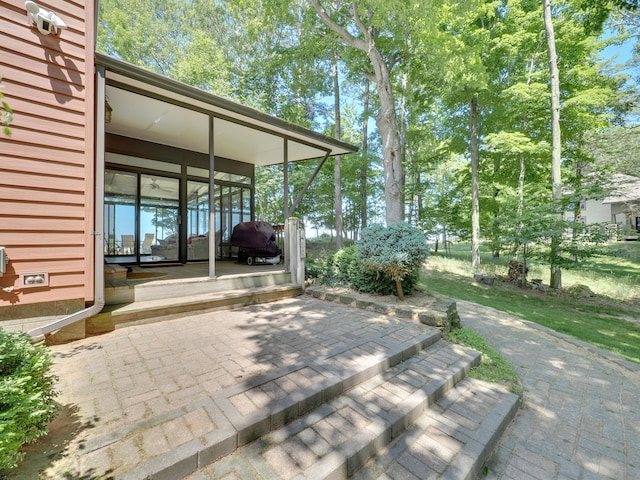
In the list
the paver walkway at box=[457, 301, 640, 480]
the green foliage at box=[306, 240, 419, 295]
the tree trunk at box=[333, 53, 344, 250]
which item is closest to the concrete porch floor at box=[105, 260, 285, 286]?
the green foliage at box=[306, 240, 419, 295]

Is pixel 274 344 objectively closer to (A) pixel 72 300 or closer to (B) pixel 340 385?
(B) pixel 340 385

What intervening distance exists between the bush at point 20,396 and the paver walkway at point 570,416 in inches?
105

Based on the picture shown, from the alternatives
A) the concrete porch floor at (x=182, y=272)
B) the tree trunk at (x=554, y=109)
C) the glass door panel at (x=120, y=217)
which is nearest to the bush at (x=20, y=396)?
the concrete porch floor at (x=182, y=272)

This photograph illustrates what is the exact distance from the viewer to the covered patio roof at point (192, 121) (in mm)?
3699

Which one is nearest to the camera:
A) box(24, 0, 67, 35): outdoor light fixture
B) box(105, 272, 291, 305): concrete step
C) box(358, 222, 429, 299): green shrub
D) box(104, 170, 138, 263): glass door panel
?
box(24, 0, 67, 35): outdoor light fixture

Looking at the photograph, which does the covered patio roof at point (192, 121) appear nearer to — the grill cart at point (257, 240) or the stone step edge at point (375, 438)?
the grill cart at point (257, 240)

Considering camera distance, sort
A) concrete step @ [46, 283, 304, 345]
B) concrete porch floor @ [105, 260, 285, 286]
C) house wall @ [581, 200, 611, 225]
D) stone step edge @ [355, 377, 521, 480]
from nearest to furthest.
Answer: stone step edge @ [355, 377, 521, 480] < concrete step @ [46, 283, 304, 345] < concrete porch floor @ [105, 260, 285, 286] < house wall @ [581, 200, 611, 225]

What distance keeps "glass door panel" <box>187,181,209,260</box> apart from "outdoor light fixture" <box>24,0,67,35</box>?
449cm

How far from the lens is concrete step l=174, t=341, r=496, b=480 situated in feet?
5.19

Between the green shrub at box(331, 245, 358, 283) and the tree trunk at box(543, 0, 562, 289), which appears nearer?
the green shrub at box(331, 245, 358, 283)

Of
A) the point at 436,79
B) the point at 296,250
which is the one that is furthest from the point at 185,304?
the point at 436,79

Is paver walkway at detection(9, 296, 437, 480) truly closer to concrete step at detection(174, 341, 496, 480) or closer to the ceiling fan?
concrete step at detection(174, 341, 496, 480)

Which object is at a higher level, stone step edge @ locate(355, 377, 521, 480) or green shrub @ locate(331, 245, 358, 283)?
green shrub @ locate(331, 245, 358, 283)

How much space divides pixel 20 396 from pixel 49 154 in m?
2.61
